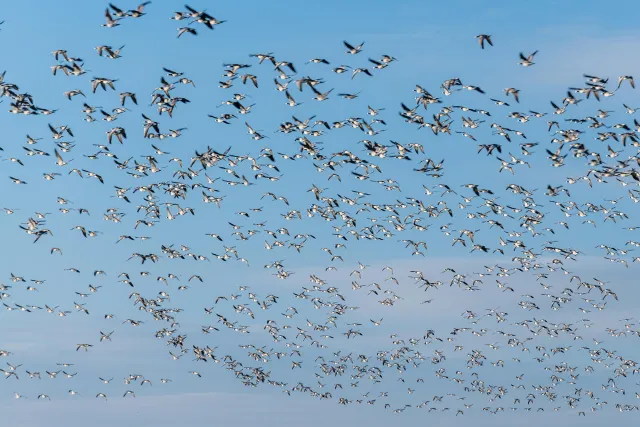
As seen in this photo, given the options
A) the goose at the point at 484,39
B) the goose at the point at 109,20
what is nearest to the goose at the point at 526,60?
the goose at the point at 484,39

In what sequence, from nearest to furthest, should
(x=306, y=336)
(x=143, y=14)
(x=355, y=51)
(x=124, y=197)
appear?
1. (x=143, y=14)
2. (x=355, y=51)
3. (x=124, y=197)
4. (x=306, y=336)

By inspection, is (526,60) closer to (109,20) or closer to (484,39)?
(484,39)

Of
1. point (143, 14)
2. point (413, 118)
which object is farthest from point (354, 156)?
point (143, 14)

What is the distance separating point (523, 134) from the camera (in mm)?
77250

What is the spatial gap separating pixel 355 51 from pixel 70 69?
1915 cm

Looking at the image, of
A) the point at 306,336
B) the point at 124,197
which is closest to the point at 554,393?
the point at 306,336

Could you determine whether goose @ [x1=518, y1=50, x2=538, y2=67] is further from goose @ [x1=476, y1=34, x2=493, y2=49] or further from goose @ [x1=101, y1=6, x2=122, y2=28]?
goose @ [x1=101, y1=6, x2=122, y2=28]

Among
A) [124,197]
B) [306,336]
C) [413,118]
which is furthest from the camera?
[306,336]

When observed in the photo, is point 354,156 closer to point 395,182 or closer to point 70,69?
point 395,182

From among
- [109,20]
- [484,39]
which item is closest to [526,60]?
[484,39]

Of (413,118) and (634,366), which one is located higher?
(413,118)

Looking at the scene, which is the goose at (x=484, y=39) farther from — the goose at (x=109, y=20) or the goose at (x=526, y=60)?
the goose at (x=109, y=20)

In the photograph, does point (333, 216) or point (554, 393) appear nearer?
point (333, 216)

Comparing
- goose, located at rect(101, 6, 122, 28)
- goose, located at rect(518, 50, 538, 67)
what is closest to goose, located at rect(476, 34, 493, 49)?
goose, located at rect(518, 50, 538, 67)
